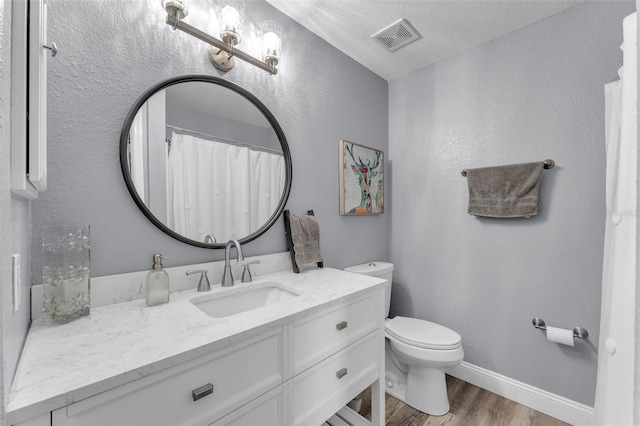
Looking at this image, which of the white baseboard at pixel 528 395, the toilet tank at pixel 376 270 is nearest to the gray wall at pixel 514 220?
the white baseboard at pixel 528 395

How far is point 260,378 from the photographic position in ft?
2.84

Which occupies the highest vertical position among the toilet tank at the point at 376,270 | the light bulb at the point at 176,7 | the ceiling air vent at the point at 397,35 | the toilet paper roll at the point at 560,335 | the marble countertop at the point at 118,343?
the ceiling air vent at the point at 397,35

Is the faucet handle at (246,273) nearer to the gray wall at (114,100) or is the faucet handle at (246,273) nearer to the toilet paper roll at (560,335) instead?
the gray wall at (114,100)

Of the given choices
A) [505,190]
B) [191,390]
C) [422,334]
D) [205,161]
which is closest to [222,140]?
[205,161]

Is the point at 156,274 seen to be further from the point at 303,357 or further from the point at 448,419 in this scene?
the point at 448,419

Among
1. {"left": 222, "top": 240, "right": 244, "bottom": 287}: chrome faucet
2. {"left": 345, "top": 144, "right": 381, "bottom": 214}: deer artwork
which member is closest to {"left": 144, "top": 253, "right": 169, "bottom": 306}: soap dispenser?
{"left": 222, "top": 240, "right": 244, "bottom": 287}: chrome faucet

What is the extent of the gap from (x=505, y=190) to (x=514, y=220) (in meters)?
0.20

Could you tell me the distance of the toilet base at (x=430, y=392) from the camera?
1593mm

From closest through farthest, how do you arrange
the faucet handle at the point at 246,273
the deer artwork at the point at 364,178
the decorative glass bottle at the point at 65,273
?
the decorative glass bottle at the point at 65,273 < the faucet handle at the point at 246,273 < the deer artwork at the point at 364,178

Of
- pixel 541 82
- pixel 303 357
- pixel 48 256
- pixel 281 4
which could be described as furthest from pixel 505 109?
pixel 48 256

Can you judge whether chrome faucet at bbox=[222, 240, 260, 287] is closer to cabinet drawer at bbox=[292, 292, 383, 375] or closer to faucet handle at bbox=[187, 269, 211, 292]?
faucet handle at bbox=[187, 269, 211, 292]

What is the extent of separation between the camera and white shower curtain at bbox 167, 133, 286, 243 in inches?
47.9

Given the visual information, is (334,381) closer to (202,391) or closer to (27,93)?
(202,391)

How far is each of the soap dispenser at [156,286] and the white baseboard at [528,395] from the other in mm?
2006
